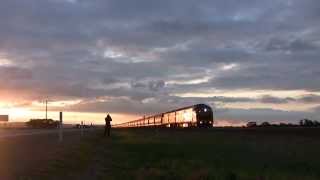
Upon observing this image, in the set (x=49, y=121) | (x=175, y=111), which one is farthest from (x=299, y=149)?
(x=49, y=121)

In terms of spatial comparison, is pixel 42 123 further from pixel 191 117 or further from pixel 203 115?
pixel 203 115

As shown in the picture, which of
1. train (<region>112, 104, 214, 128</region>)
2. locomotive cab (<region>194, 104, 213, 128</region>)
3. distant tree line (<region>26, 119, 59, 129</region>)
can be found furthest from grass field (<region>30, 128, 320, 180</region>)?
distant tree line (<region>26, 119, 59, 129</region>)

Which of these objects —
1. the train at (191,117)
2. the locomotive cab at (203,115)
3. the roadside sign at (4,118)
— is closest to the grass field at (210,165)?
the locomotive cab at (203,115)

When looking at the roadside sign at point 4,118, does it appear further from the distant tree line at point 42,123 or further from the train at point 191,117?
the train at point 191,117

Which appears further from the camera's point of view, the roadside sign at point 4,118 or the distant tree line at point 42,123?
the distant tree line at point 42,123

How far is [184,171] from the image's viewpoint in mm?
23109

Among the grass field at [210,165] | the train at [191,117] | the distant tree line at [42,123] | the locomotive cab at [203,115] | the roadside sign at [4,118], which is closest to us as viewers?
the grass field at [210,165]

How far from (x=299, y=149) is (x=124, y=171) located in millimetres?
14563

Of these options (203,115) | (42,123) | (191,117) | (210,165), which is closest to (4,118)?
(42,123)

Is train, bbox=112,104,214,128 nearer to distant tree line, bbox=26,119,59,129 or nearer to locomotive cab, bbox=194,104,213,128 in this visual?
locomotive cab, bbox=194,104,213,128

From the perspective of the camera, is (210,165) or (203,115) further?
(203,115)

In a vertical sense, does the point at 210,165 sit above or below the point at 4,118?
below

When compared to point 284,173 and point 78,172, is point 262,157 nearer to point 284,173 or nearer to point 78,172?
point 284,173

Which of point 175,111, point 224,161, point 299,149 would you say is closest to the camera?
point 224,161
